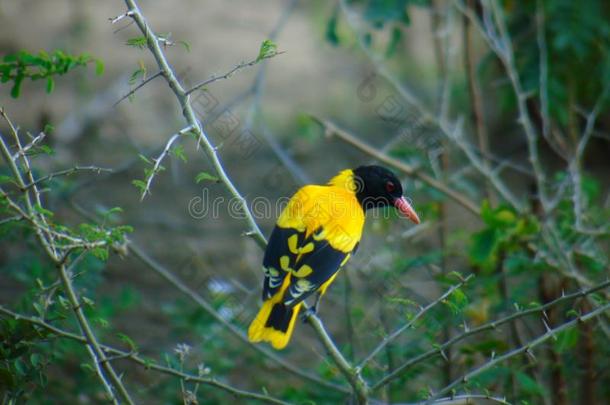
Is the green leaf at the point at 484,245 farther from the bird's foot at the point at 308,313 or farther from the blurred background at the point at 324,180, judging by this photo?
the bird's foot at the point at 308,313

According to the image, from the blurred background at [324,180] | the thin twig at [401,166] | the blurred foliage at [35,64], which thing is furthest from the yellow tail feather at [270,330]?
the blurred foliage at [35,64]

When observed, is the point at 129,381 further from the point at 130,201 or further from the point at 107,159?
the point at 107,159

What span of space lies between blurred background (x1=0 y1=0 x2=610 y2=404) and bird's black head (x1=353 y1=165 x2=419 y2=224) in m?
0.28

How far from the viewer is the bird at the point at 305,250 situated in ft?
11.7

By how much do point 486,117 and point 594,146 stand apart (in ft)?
3.80

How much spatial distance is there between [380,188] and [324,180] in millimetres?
3376

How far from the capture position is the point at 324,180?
302 inches

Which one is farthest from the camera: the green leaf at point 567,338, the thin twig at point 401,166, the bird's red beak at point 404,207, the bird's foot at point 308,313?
the thin twig at point 401,166

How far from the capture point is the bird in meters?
3.56

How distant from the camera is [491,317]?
191 inches

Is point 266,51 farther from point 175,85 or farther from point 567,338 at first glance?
point 567,338

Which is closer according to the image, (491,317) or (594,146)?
(491,317)

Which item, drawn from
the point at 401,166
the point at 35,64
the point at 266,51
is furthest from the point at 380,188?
the point at 35,64

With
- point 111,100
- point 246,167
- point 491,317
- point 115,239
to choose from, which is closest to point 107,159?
point 111,100
